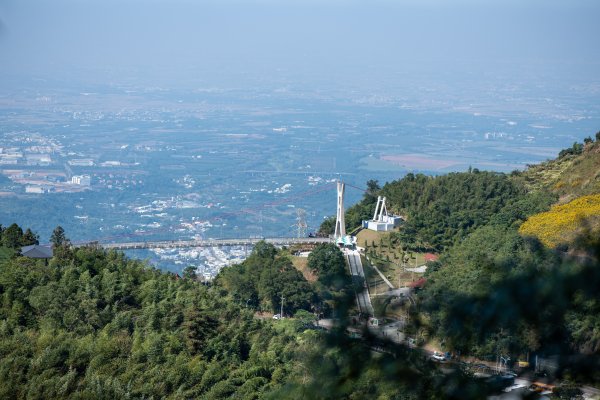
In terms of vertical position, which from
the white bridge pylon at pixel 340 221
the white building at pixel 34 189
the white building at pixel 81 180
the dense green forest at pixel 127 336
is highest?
the white building at pixel 81 180

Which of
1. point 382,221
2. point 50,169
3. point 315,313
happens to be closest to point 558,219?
point 315,313

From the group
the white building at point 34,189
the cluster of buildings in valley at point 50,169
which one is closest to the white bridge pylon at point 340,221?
the white building at point 34,189

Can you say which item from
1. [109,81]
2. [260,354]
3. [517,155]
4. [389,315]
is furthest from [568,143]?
[389,315]

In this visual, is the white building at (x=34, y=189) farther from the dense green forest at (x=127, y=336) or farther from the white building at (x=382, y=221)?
the dense green forest at (x=127, y=336)

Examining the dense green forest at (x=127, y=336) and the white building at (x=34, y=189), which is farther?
the white building at (x=34, y=189)

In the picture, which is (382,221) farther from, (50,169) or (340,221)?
(50,169)

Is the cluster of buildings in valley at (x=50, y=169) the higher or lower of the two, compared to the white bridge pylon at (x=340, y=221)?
higher

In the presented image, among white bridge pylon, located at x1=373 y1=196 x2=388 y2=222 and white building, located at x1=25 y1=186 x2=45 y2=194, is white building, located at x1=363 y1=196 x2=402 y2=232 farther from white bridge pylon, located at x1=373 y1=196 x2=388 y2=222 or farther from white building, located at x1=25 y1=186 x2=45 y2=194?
white building, located at x1=25 y1=186 x2=45 y2=194

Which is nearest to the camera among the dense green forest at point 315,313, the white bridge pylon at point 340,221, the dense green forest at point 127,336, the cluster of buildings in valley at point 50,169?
the dense green forest at point 315,313
